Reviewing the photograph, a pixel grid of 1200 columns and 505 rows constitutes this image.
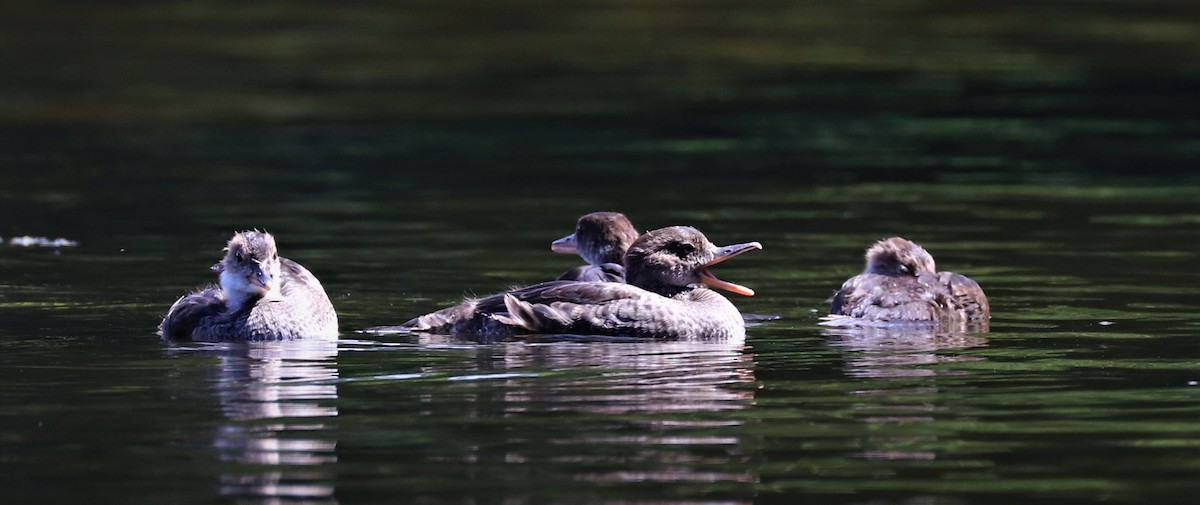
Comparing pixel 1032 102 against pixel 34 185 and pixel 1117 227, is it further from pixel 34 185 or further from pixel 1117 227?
pixel 34 185

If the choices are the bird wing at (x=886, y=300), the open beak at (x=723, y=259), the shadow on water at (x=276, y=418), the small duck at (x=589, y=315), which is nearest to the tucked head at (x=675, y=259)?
the open beak at (x=723, y=259)

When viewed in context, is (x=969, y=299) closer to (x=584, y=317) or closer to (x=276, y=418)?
(x=584, y=317)

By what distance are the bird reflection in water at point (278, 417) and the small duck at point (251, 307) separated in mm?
163

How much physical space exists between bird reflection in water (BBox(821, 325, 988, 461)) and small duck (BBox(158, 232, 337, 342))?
272 cm

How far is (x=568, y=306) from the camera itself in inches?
500

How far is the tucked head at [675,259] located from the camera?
1325 centimetres

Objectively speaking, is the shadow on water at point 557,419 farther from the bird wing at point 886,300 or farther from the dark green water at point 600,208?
the bird wing at point 886,300

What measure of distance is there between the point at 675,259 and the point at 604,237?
1324mm

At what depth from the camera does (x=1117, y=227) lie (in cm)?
1698

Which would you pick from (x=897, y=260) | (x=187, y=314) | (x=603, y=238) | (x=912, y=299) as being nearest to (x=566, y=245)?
(x=603, y=238)

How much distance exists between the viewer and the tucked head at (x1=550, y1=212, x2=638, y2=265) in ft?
47.7

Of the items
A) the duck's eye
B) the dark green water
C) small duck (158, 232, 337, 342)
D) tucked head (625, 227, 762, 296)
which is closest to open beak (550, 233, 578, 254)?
the dark green water

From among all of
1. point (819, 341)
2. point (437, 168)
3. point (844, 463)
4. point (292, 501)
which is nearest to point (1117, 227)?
point (819, 341)

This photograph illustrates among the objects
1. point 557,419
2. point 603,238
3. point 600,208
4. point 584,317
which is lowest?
point 557,419
